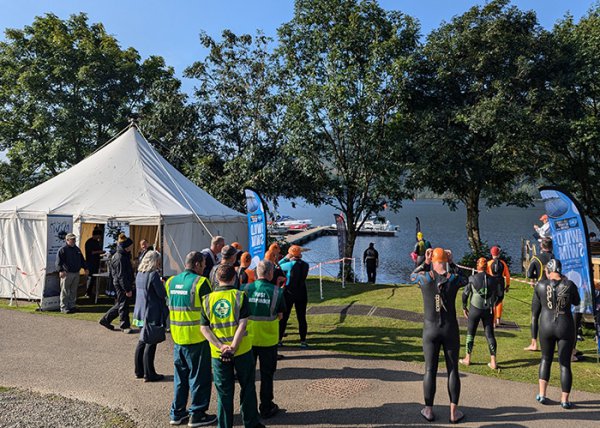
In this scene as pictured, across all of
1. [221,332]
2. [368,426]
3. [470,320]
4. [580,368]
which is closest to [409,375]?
[470,320]

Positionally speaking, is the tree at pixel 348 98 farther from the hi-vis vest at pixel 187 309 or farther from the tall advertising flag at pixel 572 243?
the hi-vis vest at pixel 187 309

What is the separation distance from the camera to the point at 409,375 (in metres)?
6.76

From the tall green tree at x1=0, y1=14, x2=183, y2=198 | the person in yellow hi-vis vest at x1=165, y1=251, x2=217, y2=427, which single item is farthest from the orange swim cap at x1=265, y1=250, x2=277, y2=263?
the tall green tree at x1=0, y1=14, x2=183, y2=198

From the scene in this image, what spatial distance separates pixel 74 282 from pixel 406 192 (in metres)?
12.7

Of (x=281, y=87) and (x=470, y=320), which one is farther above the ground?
(x=281, y=87)

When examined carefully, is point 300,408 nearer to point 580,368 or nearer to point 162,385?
point 162,385

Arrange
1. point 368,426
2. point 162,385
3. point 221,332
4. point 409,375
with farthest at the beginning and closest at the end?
1. point 409,375
2. point 162,385
3. point 368,426
4. point 221,332

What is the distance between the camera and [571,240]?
755 cm

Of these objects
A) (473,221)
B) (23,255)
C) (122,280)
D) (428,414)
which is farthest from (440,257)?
(473,221)

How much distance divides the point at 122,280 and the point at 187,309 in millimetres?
4344

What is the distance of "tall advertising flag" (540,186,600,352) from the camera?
7.20 m

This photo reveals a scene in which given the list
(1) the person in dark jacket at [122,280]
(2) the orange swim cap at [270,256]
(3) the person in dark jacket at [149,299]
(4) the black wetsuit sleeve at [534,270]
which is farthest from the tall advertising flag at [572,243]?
(1) the person in dark jacket at [122,280]

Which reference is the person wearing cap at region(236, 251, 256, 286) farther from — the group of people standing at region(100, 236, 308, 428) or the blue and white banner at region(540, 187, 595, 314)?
the blue and white banner at region(540, 187, 595, 314)

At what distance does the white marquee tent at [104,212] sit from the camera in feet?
40.1
